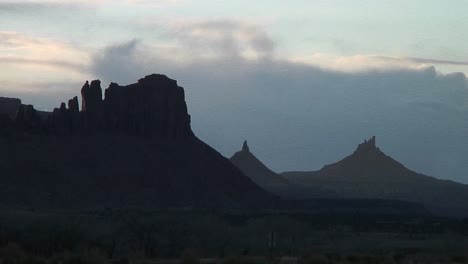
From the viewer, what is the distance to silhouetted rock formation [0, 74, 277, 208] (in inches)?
6004

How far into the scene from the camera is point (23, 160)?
510 feet

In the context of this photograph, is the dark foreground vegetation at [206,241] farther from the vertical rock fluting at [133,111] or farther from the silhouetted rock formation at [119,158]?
the vertical rock fluting at [133,111]

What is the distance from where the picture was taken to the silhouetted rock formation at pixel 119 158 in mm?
152500

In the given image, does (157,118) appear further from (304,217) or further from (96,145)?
(304,217)

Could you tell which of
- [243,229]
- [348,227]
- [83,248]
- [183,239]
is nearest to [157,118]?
[348,227]

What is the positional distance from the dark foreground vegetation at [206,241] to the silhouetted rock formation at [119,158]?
30157 millimetres

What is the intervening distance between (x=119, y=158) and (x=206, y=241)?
71364 millimetres

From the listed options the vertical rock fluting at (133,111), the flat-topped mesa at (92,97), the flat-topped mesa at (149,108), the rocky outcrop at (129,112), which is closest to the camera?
the rocky outcrop at (129,112)

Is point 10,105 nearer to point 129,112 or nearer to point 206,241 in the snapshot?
point 129,112

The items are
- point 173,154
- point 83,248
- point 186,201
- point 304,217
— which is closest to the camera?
point 83,248

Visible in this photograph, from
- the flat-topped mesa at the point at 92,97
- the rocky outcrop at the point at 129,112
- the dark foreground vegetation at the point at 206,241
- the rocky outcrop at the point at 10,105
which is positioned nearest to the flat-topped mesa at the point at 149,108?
the rocky outcrop at the point at 129,112

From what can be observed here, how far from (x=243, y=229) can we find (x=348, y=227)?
A: 2109cm

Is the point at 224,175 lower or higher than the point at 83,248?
higher

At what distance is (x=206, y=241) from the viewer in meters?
96.6
